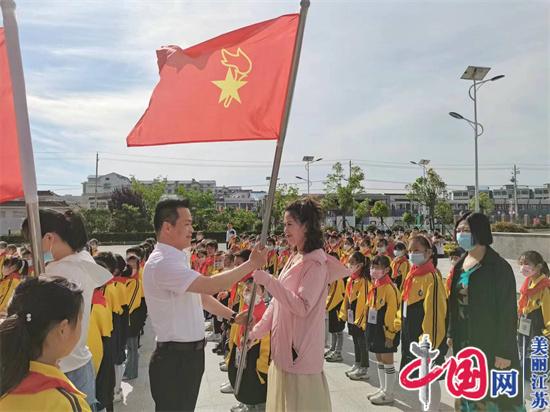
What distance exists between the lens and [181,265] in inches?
96.5

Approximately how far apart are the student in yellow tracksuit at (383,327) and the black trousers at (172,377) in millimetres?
2735

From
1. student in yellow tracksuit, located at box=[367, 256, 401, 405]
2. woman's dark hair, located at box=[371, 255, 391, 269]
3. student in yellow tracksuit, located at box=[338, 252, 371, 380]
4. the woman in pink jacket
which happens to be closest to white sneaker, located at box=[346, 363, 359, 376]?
student in yellow tracksuit, located at box=[338, 252, 371, 380]

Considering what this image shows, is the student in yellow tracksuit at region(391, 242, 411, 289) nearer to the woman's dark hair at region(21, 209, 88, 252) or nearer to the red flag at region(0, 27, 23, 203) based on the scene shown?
the woman's dark hair at region(21, 209, 88, 252)

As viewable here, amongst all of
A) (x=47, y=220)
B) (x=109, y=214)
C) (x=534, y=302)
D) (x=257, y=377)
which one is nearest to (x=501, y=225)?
(x=534, y=302)

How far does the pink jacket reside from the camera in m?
2.53

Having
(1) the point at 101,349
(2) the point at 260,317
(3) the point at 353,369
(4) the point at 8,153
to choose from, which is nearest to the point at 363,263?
(3) the point at 353,369

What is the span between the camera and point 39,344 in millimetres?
1538

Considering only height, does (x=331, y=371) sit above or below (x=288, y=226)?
below

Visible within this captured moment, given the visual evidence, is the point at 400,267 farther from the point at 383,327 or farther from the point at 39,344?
the point at 39,344

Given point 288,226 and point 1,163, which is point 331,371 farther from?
point 1,163

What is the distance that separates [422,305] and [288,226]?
6.98 ft

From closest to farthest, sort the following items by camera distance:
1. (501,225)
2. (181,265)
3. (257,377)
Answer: (181,265) → (257,377) → (501,225)

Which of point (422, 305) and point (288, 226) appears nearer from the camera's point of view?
point (288, 226)

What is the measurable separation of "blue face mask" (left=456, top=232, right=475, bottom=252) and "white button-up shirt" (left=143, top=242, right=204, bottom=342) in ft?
7.42
